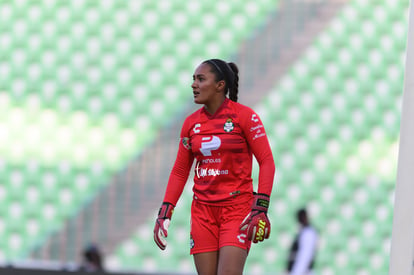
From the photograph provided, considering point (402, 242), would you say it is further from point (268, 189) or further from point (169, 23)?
point (169, 23)

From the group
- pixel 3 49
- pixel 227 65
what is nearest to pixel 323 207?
pixel 3 49

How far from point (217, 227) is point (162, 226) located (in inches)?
10.0

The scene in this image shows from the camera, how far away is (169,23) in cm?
Answer: 808

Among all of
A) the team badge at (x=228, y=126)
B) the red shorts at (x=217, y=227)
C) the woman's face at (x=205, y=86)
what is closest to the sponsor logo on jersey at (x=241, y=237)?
the red shorts at (x=217, y=227)

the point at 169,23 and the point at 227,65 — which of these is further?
the point at 169,23

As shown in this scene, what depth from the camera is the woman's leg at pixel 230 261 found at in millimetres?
2771

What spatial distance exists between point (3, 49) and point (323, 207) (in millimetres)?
4024

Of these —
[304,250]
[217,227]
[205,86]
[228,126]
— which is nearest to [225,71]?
[205,86]

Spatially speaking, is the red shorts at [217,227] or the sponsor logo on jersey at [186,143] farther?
the sponsor logo on jersey at [186,143]

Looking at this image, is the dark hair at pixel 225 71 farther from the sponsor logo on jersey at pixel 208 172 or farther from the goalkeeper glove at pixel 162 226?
the goalkeeper glove at pixel 162 226

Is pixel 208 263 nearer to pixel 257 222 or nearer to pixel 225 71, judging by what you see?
pixel 257 222

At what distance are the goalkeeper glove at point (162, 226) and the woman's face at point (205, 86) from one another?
0.50 m

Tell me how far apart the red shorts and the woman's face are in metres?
0.45

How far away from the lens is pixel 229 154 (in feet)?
9.47
